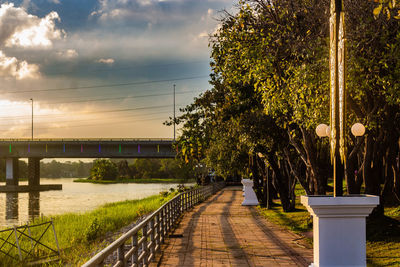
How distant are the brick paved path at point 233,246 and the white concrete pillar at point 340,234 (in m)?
2.92

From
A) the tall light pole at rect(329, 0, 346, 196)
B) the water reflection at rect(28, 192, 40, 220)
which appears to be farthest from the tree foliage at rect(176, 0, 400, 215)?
the water reflection at rect(28, 192, 40, 220)

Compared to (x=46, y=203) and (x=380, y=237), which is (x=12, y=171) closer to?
(x=46, y=203)

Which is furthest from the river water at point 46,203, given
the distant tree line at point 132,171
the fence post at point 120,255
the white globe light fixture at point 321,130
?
the distant tree line at point 132,171

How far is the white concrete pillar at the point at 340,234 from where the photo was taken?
23.5 ft

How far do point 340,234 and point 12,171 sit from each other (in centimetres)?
8319

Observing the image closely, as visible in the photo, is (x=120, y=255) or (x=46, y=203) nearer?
(x=120, y=255)

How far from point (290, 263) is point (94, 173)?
17014 cm

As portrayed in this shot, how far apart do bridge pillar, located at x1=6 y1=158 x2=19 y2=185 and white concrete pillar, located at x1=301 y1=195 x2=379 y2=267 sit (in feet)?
268

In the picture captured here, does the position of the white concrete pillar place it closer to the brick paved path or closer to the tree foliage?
the brick paved path

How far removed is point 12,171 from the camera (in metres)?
82.9

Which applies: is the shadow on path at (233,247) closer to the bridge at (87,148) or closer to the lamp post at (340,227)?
the lamp post at (340,227)

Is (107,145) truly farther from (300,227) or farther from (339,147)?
(339,147)

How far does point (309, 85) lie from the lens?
38.3 feet

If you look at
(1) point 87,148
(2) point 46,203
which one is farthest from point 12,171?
(2) point 46,203
